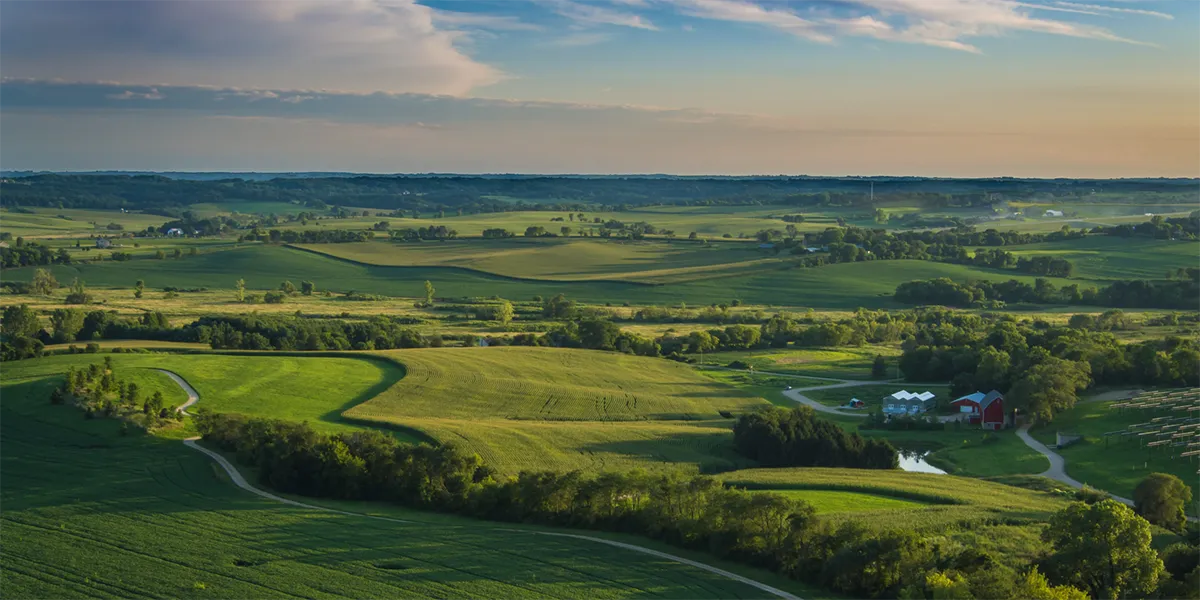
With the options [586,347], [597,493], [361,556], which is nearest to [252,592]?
[361,556]

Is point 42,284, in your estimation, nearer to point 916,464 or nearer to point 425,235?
point 425,235

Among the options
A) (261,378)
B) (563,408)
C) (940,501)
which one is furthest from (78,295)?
(940,501)

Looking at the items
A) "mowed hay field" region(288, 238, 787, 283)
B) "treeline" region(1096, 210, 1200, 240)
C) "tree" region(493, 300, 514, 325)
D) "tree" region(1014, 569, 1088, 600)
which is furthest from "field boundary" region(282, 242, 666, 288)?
"tree" region(1014, 569, 1088, 600)

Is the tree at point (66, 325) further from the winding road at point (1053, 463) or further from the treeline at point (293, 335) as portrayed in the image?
the winding road at point (1053, 463)

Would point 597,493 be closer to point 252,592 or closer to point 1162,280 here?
point 252,592

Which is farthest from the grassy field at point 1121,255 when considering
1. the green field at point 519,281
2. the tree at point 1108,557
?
the tree at point 1108,557
